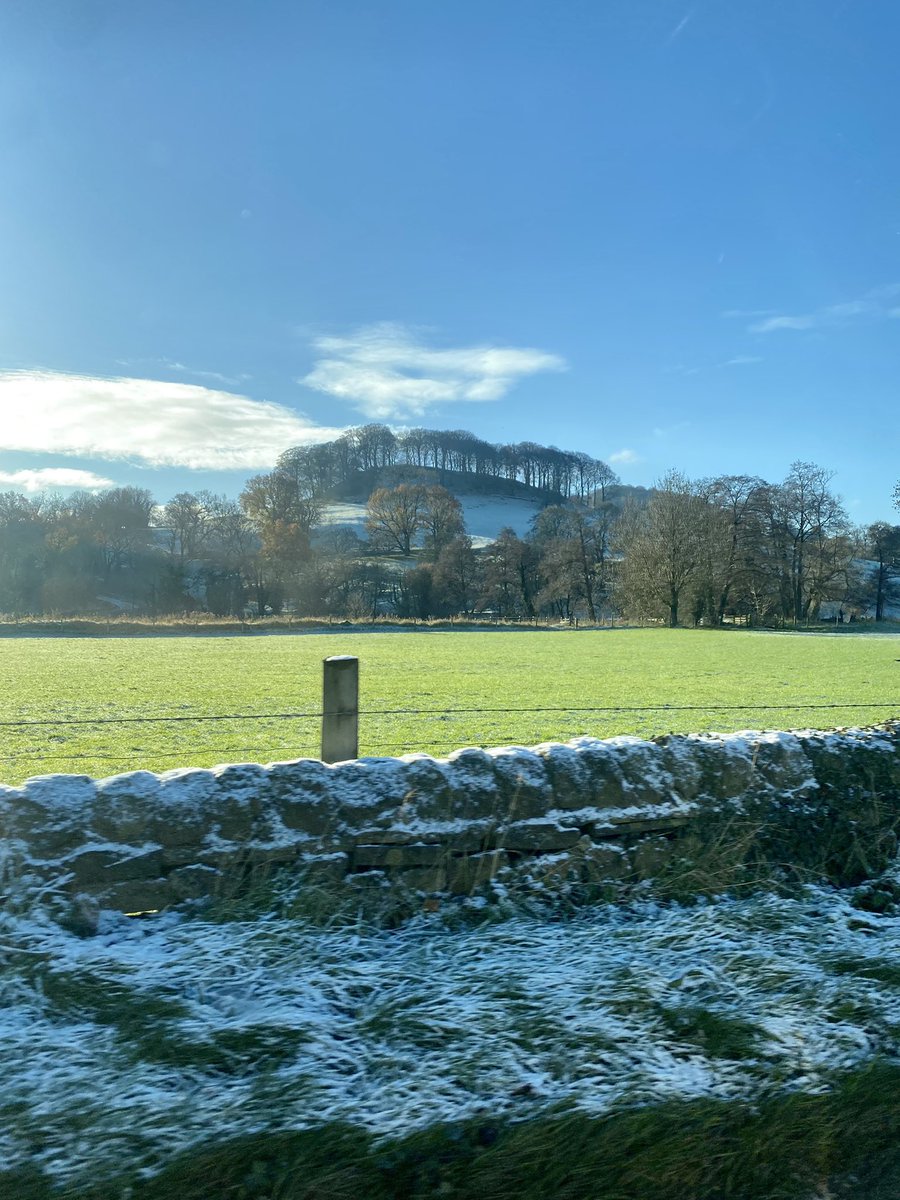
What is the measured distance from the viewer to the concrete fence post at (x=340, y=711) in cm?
486

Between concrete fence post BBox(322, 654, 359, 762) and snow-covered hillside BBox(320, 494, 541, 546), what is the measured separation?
102 metres

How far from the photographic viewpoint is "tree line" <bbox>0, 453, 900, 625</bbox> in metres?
59.8

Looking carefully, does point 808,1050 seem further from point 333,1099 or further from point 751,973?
point 333,1099

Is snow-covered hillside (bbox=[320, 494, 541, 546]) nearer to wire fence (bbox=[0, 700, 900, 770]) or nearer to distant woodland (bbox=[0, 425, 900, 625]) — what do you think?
distant woodland (bbox=[0, 425, 900, 625])

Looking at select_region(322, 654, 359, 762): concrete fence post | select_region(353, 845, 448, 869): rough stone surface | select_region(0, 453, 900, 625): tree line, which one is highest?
select_region(0, 453, 900, 625): tree line

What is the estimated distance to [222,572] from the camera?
6762 cm

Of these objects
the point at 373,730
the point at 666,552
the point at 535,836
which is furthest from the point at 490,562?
the point at 535,836

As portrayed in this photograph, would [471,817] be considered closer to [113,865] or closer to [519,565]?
[113,865]

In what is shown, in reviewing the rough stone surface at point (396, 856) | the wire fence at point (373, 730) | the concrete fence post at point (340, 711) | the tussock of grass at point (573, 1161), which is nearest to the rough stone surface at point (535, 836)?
the rough stone surface at point (396, 856)

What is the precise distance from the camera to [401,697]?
48.4 ft

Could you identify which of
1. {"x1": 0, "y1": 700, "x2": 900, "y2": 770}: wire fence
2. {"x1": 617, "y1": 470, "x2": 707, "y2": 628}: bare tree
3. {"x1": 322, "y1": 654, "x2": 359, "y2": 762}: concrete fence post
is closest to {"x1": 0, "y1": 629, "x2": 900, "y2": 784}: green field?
{"x1": 0, "y1": 700, "x2": 900, "y2": 770}: wire fence

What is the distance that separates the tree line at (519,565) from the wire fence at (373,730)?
46.9 m

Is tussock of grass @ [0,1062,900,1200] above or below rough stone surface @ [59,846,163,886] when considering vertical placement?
below

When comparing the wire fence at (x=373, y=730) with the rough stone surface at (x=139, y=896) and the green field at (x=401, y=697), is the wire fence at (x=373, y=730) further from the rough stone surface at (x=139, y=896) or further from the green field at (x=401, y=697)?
the rough stone surface at (x=139, y=896)
